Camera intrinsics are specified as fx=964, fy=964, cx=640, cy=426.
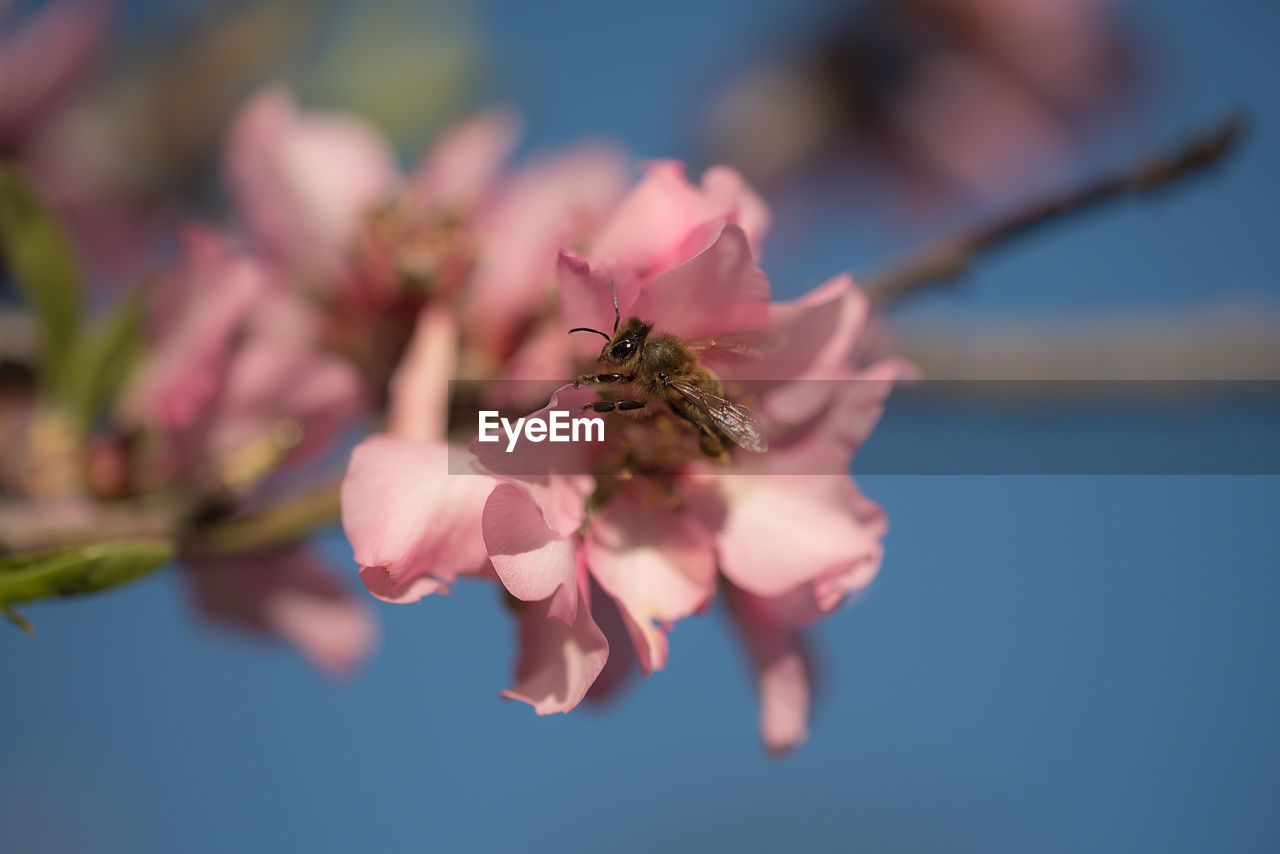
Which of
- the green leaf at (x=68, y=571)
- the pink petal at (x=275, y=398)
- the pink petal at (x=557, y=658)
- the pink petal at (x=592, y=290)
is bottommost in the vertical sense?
the pink petal at (x=557, y=658)

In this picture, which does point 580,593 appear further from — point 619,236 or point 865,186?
point 865,186

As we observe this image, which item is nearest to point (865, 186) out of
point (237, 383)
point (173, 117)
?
point (173, 117)

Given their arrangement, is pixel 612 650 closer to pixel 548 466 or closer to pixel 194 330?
pixel 548 466

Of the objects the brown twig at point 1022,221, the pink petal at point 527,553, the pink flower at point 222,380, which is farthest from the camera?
the pink flower at point 222,380

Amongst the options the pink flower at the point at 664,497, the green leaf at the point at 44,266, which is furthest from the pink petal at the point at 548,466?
the green leaf at the point at 44,266

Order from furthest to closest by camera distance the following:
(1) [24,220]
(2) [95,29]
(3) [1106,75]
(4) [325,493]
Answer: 1. (3) [1106,75]
2. (2) [95,29]
3. (1) [24,220]
4. (4) [325,493]

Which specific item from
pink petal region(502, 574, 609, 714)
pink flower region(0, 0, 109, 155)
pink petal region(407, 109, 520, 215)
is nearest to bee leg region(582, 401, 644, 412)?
pink petal region(502, 574, 609, 714)

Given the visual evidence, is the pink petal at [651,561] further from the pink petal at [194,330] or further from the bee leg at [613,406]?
the pink petal at [194,330]
